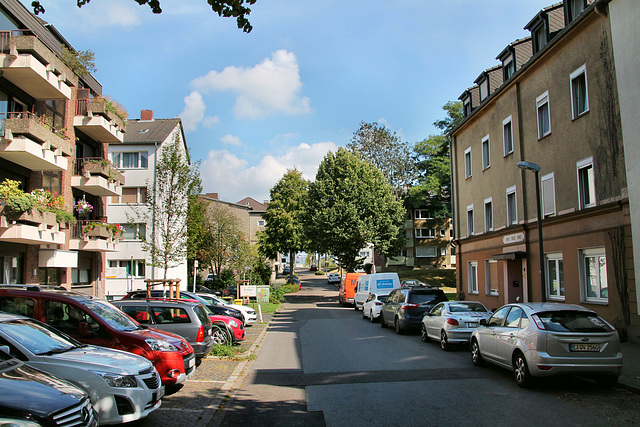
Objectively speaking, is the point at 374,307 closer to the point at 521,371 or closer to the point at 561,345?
the point at 521,371

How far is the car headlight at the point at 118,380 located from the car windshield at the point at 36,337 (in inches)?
31.0

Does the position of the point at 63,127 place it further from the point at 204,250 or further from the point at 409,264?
the point at 409,264

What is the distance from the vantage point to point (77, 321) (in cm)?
862

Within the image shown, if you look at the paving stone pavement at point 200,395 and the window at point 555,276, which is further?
the window at point 555,276

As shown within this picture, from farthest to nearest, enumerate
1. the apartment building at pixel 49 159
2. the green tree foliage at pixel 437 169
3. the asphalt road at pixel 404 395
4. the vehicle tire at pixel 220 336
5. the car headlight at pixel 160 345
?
1. the green tree foliage at pixel 437 169
2. the apartment building at pixel 49 159
3. the vehicle tire at pixel 220 336
4. the car headlight at pixel 160 345
5. the asphalt road at pixel 404 395

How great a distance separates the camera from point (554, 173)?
18203 mm

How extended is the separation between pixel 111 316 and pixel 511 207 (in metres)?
18.4

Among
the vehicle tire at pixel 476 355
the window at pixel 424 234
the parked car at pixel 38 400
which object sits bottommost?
the vehicle tire at pixel 476 355

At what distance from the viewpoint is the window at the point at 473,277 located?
26.8 metres

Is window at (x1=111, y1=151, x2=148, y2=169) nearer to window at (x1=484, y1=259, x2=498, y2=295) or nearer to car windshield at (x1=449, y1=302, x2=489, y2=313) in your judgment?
window at (x1=484, y1=259, x2=498, y2=295)

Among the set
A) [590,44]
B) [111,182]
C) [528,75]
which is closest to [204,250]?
[111,182]

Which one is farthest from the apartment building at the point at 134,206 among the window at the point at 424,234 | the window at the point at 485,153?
the window at the point at 424,234

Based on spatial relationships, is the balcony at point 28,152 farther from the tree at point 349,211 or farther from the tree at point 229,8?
the tree at point 349,211

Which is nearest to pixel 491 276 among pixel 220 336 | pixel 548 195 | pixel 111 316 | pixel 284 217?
pixel 548 195
